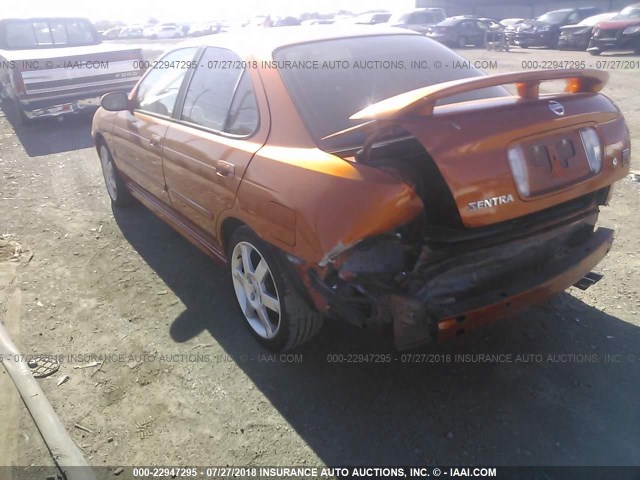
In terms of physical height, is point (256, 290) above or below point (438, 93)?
below

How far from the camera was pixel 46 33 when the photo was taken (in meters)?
9.96

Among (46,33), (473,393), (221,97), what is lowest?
(473,393)

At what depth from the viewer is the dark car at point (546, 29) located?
852 inches

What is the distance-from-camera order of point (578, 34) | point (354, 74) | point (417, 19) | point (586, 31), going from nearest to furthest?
point (354, 74) < point (586, 31) < point (578, 34) < point (417, 19)

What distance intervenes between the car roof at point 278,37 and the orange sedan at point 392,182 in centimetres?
2

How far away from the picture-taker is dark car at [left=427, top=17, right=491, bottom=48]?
23344 mm

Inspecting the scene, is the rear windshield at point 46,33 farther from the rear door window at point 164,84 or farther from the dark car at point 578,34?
the dark car at point 578,34

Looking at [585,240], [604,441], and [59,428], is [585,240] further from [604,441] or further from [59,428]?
[59,428]

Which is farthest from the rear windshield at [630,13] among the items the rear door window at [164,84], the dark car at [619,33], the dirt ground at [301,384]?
the rear door window at [164,84]

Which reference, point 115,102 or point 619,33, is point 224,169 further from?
point 619,33

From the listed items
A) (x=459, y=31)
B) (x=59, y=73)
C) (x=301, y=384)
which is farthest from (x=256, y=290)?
(x=459, y=31)

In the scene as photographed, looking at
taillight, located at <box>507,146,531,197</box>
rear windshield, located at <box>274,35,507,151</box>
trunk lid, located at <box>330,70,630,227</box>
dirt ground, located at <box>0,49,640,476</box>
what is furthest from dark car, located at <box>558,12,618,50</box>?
taillight, located at <box>507,146,531,197</box>

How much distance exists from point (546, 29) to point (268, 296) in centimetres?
2315

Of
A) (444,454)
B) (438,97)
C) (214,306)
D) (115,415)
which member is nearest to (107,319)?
(214,306)
